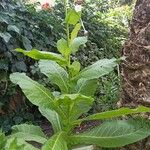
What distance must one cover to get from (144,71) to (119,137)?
33cm

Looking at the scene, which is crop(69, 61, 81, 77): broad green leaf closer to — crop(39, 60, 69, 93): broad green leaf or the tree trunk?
crop(39, 60, 69, 93): broad green leaf

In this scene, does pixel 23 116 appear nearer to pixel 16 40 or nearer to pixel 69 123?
pixel 16 40

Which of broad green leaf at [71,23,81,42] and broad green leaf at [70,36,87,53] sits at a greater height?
broad green leaf at [71,23,81,42]

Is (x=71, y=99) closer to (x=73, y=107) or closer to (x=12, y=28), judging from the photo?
(x=73, y=107)

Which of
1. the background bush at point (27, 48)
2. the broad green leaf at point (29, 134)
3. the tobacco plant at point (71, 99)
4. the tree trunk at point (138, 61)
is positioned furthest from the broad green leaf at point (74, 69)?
the background bush at point (27, 48)

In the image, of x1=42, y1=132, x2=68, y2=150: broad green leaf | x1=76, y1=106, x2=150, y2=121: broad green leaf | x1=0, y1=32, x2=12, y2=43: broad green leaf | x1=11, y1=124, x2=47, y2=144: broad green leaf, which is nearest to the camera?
x1=76, y1=106, x2=150, y2=121: broad green leaf

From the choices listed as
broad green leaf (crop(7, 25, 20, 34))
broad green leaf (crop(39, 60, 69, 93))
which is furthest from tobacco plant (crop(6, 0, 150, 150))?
broad green leaf (crop(7, 25, 20, 34))

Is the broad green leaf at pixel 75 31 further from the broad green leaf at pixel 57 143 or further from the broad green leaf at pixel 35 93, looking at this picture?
the broad green leaf at pixel 57 143

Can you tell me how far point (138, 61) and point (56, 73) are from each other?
40 cm

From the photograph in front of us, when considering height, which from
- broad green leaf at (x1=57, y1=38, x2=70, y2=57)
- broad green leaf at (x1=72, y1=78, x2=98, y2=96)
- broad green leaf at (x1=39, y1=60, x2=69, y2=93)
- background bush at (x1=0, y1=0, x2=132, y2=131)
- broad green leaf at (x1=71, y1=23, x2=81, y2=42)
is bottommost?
background bush at (x1=0, y1=0, x2=132, y2=131)

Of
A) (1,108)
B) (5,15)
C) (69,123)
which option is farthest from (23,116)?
(69,123)

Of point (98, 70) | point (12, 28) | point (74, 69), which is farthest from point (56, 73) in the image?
point (12, 28)

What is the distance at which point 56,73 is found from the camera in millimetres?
2014

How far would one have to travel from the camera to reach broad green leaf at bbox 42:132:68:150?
1.87 metres
